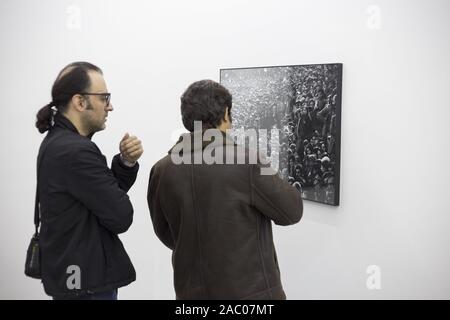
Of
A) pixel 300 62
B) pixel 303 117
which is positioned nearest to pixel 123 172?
pixel 303 117

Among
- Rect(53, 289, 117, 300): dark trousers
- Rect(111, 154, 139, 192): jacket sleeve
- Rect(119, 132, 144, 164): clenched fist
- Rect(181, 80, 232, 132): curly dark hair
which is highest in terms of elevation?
Rect(181, 80, 232, 132): curly dark hair

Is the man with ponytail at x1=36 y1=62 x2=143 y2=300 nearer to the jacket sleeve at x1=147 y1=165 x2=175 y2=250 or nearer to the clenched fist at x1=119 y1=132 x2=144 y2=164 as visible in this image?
the clenched fist at x1=119 y1=132 x2=144 y2=164

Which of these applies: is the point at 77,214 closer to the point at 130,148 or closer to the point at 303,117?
the point at 130,148

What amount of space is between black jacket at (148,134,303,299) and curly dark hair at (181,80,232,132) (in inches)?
3.9

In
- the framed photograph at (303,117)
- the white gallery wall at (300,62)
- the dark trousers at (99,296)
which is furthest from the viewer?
the framed photograph at (303,117)

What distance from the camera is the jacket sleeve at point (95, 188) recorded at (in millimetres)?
1788

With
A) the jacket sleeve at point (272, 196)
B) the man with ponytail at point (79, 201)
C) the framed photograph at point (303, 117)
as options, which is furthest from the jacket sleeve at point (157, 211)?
the framed photograph at point (303, 117)

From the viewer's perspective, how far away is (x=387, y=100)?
96.8 inches

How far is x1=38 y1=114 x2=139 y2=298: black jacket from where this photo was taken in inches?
70.8

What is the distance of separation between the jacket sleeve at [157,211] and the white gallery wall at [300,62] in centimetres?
109

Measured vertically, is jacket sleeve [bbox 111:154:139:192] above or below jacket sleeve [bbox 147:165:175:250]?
above

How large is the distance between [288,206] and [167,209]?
502 millimetres

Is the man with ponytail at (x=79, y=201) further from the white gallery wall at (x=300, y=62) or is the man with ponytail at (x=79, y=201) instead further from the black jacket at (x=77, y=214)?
the white gallery wall at (x=300, y=62)

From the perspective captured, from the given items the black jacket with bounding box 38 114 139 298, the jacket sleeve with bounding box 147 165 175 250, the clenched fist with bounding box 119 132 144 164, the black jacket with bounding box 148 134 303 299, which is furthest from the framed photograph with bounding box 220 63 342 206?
the black jacket with bounding box 38 114 139 298
